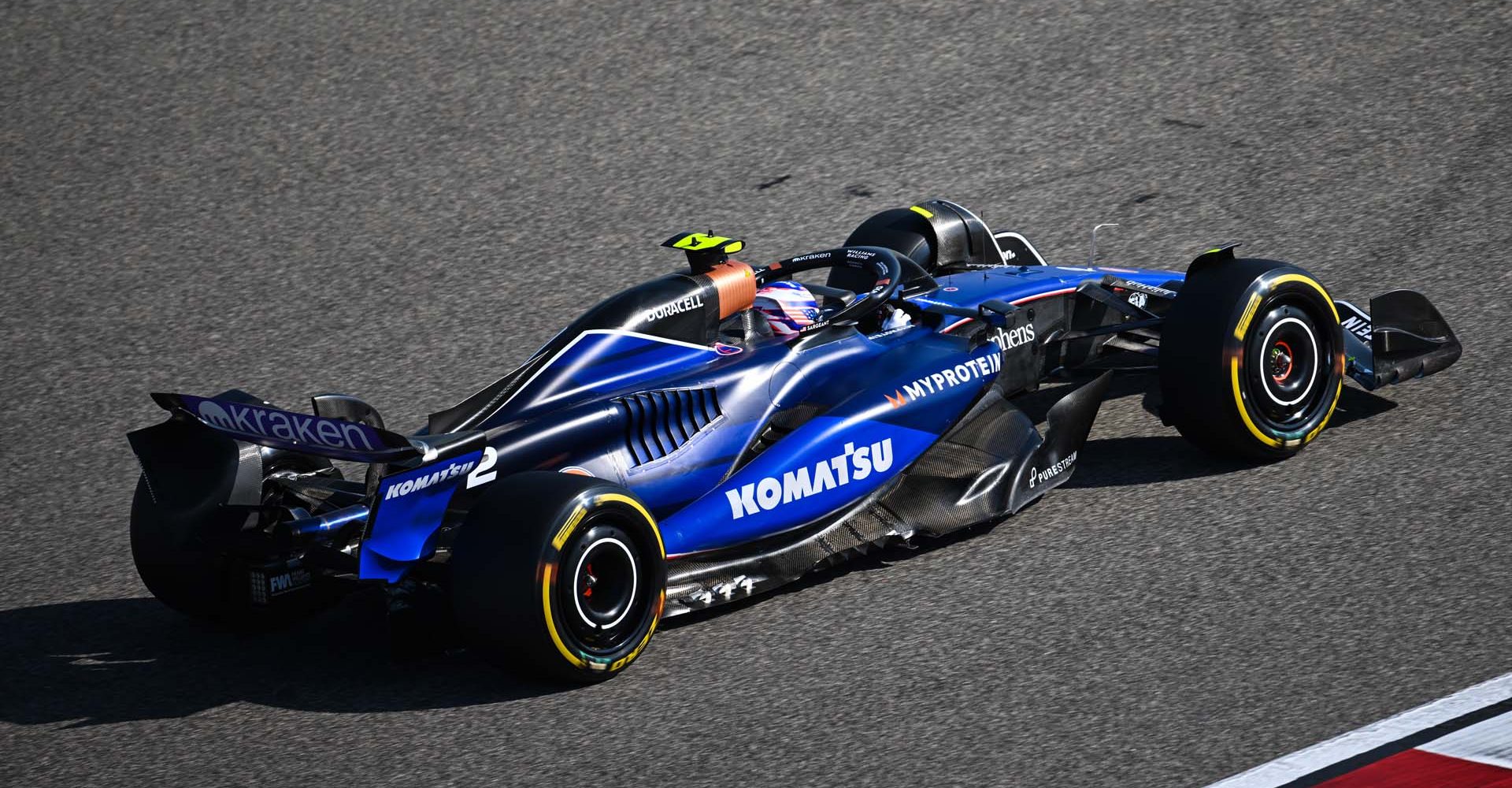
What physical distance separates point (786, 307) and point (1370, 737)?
2.88 meters

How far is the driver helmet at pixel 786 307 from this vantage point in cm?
629

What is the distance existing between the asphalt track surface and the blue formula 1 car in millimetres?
208

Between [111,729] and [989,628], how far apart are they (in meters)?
2.78

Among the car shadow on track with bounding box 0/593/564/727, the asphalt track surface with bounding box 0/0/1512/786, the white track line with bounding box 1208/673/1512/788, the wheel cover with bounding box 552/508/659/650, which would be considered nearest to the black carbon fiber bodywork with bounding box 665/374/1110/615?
the asphalt track surface with bounding box 0/0/1512/786

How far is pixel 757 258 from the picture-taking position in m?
9.00

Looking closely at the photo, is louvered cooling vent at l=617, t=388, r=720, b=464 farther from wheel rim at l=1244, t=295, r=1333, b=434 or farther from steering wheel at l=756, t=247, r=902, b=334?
wheel rim at l=1244, t=295, r=1333, b=434

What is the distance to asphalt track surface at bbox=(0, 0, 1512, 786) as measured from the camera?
4617 mm

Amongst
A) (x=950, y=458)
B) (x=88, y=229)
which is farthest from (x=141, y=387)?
(x=950, y=458)

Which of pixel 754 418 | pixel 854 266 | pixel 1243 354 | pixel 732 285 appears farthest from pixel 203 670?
pixel 1243 354

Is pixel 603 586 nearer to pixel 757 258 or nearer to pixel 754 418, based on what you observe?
pixel 754 418

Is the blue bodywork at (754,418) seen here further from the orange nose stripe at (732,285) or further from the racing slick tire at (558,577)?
the racing slick tire at (558,577)

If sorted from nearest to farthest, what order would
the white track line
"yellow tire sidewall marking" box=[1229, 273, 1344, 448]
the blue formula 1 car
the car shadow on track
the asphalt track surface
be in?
the white track line
the asphalt track surface
the blue formula 1 car
the car shadow on track
"yellow tire sidewall marking" box=[1229, 273, 1344, 448]

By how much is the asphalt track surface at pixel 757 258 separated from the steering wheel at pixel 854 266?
1036mm

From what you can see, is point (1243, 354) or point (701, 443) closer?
point (701, 443)
